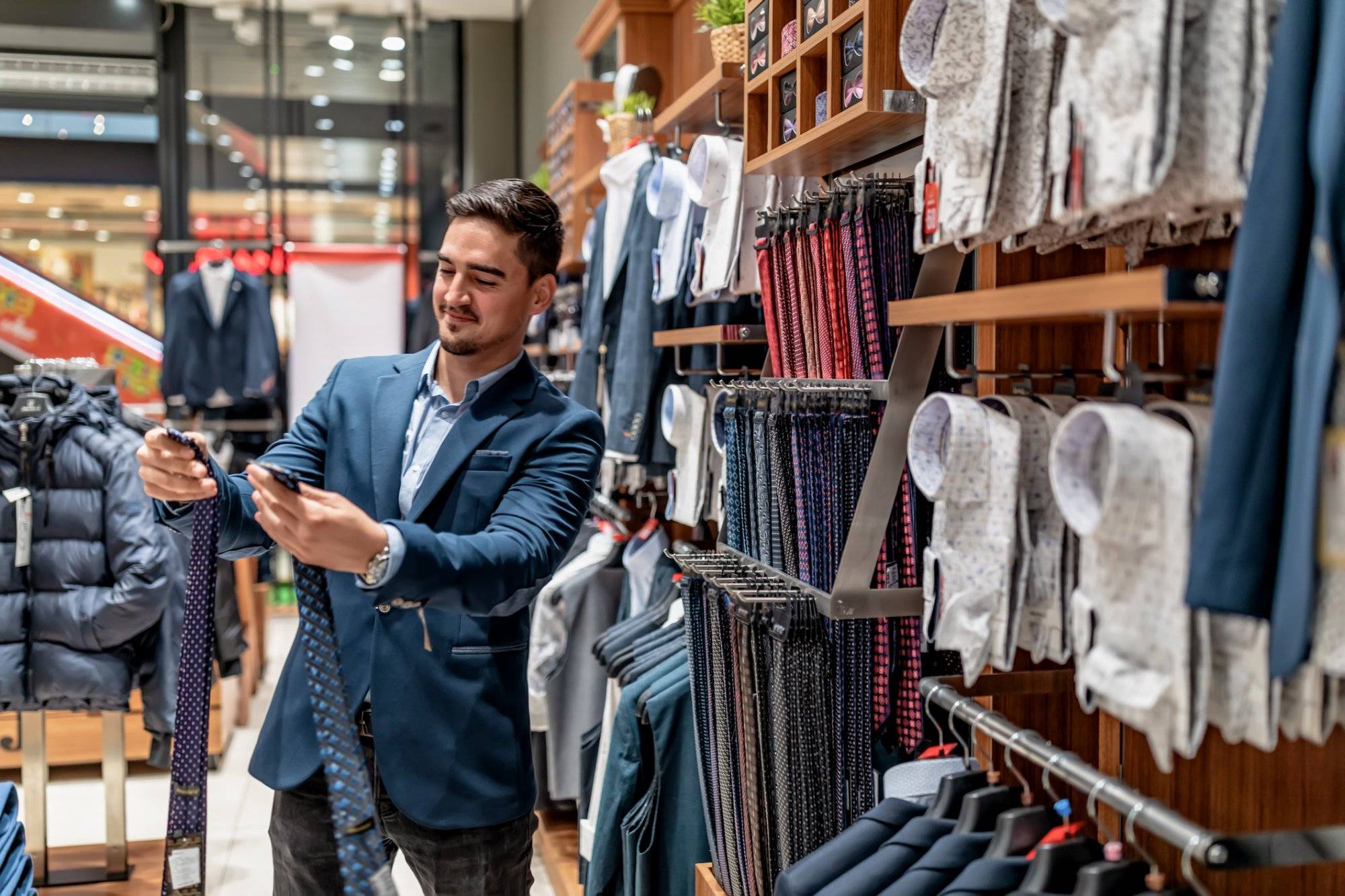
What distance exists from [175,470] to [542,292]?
0.75 metres

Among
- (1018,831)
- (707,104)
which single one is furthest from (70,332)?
(1018,831)

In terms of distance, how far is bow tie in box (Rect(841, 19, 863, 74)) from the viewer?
217 cm

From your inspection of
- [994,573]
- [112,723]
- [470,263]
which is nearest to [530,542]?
[470,263]

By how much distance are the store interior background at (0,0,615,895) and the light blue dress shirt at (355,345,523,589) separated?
6.02 meters

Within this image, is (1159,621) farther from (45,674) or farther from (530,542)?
(45,674)

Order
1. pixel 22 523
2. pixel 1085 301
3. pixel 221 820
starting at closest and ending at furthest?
pixel 1085 301 → pixel 22 523 → pixel 221 820

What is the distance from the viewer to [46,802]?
3914mm

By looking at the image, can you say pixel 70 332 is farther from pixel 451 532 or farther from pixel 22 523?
pixel 451 532

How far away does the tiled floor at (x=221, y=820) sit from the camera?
4.04 metres

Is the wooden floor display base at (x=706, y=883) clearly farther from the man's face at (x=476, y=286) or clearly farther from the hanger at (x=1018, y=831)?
the man's face at (x=476, y=286)

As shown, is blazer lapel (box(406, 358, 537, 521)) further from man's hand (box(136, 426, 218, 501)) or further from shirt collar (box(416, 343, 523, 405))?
man's hand (box(136, 426, 218, 501))

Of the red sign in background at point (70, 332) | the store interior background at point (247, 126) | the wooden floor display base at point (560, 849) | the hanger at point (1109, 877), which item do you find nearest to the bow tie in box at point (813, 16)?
the hanger at point (1109, 877)

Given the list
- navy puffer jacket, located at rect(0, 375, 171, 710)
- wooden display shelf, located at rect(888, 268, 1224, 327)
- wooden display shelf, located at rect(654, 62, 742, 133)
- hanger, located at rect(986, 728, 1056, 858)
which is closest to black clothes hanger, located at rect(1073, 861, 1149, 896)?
hanger, located at rect(986, 728, 1056, 858)

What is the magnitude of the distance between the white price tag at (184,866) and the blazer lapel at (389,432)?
0.63 metres
